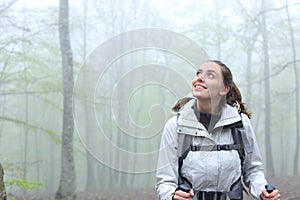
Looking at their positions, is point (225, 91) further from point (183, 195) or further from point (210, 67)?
point (183, 195)

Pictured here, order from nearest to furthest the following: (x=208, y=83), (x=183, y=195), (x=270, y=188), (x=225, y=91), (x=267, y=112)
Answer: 1. (x=183, y=195)
2. (x=270, y=188)
3. (x=208, y=83)
4. (x=225, y=91)
5. (x=267, y=112)

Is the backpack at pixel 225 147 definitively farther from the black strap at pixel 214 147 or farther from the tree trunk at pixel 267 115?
the tree trunk at pixel 267 115

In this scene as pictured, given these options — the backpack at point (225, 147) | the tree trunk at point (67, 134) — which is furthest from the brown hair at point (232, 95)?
the tree trunk at point (67, 134)

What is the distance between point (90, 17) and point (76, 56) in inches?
109

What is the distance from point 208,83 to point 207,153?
42cm

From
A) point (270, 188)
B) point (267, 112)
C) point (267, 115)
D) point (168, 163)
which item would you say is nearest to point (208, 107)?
point (168, 163)

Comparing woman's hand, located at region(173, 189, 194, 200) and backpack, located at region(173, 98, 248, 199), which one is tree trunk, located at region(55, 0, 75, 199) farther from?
woman's hand, located at region(173, 189, 194, 200)

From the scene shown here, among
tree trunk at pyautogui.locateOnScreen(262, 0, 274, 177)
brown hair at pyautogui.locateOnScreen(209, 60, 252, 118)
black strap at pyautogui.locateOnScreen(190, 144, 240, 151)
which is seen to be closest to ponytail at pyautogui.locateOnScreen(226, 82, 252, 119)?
brown hair at pyautogui.locateOnScreen(209, 60, 252, 118)

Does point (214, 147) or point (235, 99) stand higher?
point (235, 99)

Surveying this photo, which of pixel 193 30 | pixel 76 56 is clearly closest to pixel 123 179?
pixel 76 56

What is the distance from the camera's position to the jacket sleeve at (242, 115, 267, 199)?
6.91 feet

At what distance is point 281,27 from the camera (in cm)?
1827

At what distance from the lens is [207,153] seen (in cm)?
203

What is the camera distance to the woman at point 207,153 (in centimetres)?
201
